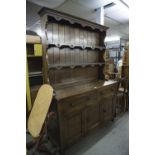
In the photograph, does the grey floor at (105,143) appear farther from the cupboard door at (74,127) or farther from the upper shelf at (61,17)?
the upper shelf at (61,17)

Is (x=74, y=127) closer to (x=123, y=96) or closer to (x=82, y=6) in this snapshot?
(x=123, y=96)

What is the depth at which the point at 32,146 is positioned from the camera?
1918mm

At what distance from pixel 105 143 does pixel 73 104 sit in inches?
36.6

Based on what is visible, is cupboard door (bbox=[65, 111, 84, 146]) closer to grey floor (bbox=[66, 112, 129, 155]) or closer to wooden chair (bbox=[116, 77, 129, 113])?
grey floor (bbox=[66, 112, 129, 155])

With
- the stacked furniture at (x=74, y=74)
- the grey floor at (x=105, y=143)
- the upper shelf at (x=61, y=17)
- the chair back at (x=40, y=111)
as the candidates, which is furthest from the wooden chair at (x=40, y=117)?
the upper shelf at (x=61, y=17)

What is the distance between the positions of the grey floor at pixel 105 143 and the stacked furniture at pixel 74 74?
166mm

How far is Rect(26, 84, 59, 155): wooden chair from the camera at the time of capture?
1552mm

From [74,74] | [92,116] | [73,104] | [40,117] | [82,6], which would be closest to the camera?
[40,117]

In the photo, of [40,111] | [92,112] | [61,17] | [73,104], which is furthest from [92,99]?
[61,17]

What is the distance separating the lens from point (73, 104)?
1848 millimetres
